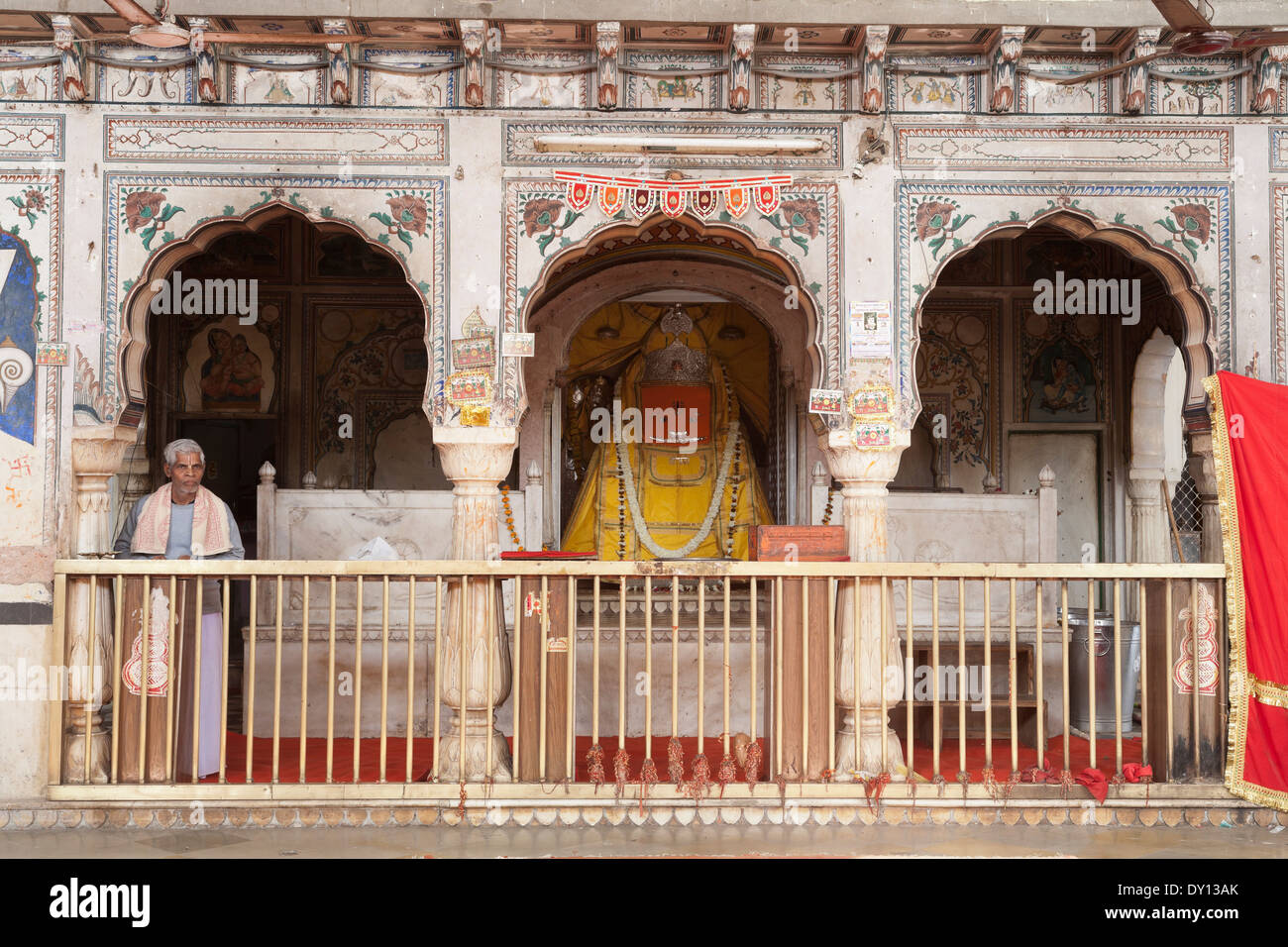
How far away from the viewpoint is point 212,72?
671 centimetres

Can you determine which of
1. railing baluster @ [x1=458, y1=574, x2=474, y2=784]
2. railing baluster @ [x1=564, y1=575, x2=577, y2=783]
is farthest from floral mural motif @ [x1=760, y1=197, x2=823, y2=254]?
railing baluster @ [x1=458, y1=574, x2=474, y2=784]

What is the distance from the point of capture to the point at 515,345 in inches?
267

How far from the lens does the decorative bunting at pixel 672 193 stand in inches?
269

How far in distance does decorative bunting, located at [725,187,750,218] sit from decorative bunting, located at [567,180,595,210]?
76cm

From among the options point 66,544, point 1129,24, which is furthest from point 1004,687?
point 66,544

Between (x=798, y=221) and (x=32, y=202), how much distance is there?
4.28m

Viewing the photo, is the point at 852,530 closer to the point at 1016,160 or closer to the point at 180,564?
the point at 1016,160

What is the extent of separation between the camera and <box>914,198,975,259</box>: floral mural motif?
22.6ft

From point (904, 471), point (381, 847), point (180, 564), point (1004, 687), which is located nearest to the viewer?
point (381, 847)

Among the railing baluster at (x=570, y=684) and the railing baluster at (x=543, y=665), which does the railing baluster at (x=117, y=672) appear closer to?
the railing baluster at (x=543, y=665)

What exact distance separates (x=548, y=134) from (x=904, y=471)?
496 centimetres

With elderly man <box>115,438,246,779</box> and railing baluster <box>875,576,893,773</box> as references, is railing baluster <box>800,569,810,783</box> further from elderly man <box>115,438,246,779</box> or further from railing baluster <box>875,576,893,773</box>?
elderly man <box>115,438,246,779</box>

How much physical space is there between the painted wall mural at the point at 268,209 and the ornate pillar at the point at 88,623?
248mm

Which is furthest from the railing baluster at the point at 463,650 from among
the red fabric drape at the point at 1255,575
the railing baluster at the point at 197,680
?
the red fabric drape at the point at 1255,575
